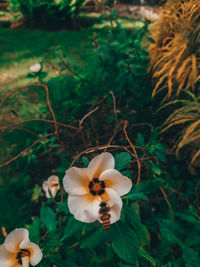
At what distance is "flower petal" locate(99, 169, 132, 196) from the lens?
0.66 meters

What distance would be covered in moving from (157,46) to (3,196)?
1818mm

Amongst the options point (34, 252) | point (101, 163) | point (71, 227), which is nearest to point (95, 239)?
point (71, 227)

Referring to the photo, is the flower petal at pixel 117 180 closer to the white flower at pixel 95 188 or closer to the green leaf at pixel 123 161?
the white flower at pixel 95 188

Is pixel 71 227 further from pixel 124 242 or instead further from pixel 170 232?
pixel 170 232

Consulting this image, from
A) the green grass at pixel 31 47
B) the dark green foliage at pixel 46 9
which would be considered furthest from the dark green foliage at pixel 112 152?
the dark green foliage at pixel 46 9

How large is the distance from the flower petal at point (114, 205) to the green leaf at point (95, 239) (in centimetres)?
34

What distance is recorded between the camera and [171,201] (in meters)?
1.31

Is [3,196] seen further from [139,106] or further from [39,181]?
[139,106]

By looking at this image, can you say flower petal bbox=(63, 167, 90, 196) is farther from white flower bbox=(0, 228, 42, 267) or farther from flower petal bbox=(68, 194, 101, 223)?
white flower bbox=(0, 228, 42, 267)

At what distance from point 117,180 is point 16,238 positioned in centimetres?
37

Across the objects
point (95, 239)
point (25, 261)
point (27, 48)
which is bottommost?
point (95, 239)

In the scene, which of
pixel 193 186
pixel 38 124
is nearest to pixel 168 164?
pixel 193 186

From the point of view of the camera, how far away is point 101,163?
0.69m

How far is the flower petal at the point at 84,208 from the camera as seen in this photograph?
637mm
